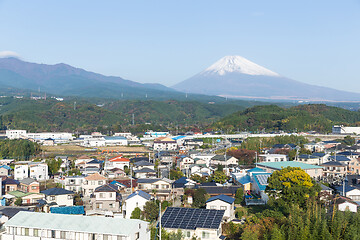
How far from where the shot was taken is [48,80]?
163875mm

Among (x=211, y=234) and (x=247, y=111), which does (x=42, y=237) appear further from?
(x=247, y=111)

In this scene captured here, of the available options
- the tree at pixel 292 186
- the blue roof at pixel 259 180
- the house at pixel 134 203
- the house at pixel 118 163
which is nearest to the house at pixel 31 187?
the house at pixel 134 203

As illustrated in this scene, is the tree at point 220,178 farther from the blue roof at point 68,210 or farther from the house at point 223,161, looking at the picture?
the blue roof at point 68,210

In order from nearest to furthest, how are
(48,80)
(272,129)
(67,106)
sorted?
1. (272,129)
2. (67,106)
3. (48,80)

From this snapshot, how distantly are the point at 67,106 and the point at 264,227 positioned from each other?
40.8 m

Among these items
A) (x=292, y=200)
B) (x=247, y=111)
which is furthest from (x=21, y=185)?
(x=247, y=111)

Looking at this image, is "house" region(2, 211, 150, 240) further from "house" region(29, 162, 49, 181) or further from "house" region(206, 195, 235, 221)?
"house" region(29, 162, 49, 181)

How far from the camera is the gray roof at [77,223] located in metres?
6.45

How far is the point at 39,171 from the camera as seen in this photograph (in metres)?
14.6

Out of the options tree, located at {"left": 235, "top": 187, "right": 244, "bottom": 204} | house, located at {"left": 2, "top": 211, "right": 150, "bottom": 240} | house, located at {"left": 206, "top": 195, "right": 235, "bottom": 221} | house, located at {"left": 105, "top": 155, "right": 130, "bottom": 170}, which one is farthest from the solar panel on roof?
house, located at {"left": 105, "top": 155, "right": 130, "bottom": 170}

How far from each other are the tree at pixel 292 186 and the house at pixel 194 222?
61.2 inches

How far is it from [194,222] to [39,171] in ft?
27.0

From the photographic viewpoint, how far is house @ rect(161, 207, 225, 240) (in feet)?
25.3

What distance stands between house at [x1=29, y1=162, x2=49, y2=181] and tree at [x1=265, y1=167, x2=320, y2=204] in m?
8.01
